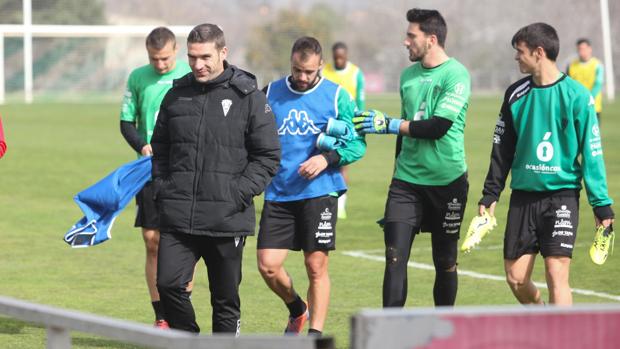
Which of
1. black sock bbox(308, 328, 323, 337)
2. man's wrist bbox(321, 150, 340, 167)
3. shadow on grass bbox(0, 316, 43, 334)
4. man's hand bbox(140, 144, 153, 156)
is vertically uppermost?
man's hand bbox(140, 144, 153, 156)

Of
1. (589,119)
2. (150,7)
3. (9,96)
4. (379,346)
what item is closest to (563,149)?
(589,119)

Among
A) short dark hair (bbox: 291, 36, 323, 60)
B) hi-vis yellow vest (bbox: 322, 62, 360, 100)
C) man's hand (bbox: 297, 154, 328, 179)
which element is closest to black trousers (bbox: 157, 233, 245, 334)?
man's hand (bbox: 297, 154, 328, 179)

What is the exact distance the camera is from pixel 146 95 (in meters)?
9.00

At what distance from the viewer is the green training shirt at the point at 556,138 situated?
7.07 meters

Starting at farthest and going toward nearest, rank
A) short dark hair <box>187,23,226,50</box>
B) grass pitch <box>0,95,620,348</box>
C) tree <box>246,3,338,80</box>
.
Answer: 1. tree <box>246,3,338,80</box>
2. grass pitch <box>0,95,620,348</box>
3. short dark hair <box>187,23,226,50</box>

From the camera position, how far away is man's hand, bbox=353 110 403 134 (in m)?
7.84

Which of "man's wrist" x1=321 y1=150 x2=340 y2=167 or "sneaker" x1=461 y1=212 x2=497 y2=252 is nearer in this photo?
"sneaker" x1=461 y1=212 x2=497 y2=252

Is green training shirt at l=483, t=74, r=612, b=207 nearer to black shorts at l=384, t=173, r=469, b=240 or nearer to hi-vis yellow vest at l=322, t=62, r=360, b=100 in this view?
black shorts at l=384, t=173, r=469, b=240

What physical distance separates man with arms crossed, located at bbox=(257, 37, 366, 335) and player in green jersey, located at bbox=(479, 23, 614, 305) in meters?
1.26

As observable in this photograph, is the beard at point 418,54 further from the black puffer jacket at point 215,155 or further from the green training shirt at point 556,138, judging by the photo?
the black puffer jacket at point 215,155

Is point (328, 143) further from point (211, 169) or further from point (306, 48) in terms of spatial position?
point (211, 169)

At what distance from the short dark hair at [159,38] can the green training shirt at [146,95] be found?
31 cm

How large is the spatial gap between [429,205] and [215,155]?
1.88 m

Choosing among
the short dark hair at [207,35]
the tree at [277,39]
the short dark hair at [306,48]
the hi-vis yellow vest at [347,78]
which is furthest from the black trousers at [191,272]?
the tree at [277,39]
